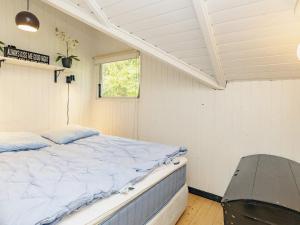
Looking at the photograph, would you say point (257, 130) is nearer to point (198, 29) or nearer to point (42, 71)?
point (198, 29)

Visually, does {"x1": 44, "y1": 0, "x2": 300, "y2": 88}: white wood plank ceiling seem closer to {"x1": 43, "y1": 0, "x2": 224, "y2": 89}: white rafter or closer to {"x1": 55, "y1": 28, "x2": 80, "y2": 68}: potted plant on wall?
{"x1": 43, "y1": 0, "x2": 224, "y2": 89}: white rafter

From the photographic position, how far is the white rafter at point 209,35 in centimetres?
145

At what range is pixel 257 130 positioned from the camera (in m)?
2.30

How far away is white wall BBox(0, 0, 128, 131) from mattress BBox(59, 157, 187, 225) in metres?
2.28

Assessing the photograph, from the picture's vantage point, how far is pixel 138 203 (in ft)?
4.58

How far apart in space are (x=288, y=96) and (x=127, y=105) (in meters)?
2.27

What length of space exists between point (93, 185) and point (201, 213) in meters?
1.54

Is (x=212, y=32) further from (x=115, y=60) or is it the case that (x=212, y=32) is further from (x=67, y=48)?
(x=67, y=48)

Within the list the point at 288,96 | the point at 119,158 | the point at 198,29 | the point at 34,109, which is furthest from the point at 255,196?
the point at 34,109

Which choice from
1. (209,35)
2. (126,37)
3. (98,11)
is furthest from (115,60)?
(209,35)

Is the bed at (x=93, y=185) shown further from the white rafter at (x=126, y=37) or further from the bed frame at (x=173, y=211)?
the white rafter at (x=126, y=37)

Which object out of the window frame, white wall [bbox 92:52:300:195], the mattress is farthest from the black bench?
the window frame

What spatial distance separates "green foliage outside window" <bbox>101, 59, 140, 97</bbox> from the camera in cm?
344

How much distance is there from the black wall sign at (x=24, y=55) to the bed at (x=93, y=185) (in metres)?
1.37
